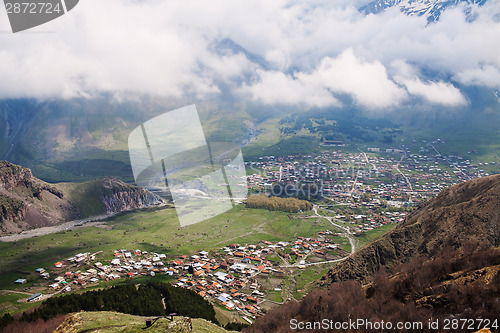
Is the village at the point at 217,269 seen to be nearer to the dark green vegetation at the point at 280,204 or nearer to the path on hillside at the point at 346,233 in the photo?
the path on hillside at the point at 346,233

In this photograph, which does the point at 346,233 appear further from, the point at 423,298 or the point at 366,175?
the point at 366,175

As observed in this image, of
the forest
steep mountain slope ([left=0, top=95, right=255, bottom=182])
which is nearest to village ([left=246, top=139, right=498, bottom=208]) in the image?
steep mountain slope ([left=0, top=95, right=255, bottom=182])

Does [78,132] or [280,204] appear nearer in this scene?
[280,204]

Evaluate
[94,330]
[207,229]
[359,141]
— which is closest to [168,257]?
[207,229]

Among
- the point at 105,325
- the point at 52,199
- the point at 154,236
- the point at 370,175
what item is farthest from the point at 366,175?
the point at 105,325

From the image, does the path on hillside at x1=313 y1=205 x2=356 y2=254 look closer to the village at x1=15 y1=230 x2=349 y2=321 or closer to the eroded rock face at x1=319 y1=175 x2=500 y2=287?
the village at x1=15 y1=230 x2=349 y2=321

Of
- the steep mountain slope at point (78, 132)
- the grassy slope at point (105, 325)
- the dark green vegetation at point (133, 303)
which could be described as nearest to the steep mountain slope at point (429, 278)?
the dark green vegetation at point (133, 303)

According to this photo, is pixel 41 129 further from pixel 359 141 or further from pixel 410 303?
pixel 410 303
